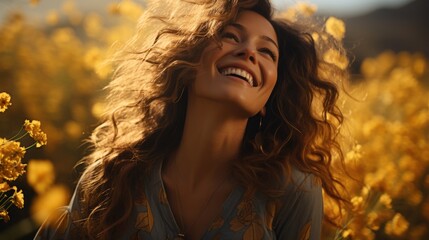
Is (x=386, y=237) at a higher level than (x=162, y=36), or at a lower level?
lower

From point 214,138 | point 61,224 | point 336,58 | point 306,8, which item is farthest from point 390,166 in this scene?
point 61,224

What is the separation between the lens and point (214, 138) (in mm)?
2199

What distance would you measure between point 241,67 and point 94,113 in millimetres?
1969

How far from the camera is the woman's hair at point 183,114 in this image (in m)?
2.24

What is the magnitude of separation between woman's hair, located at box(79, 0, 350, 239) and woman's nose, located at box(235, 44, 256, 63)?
0.08 metres

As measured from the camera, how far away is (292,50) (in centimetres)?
246

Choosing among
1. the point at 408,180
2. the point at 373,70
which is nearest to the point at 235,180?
the point at 408,180

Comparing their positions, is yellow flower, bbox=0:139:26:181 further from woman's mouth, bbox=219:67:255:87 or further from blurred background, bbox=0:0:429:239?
woman's mouth, bbox=219:67:255:87

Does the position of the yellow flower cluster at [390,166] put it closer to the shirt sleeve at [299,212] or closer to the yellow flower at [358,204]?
the yellow flower at [358,204]

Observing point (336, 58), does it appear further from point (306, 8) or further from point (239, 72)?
point (239, 72)

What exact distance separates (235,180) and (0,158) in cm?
72

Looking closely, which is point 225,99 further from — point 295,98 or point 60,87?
point 60,87

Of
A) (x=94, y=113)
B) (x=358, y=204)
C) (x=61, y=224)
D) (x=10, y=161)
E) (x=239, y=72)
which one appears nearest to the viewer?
(x=10, y=161)

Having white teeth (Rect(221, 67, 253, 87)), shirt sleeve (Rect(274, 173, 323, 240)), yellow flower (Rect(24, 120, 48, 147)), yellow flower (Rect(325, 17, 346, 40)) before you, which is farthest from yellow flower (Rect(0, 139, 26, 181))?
yellow flower (Rect(325, 17, 346, 40))
